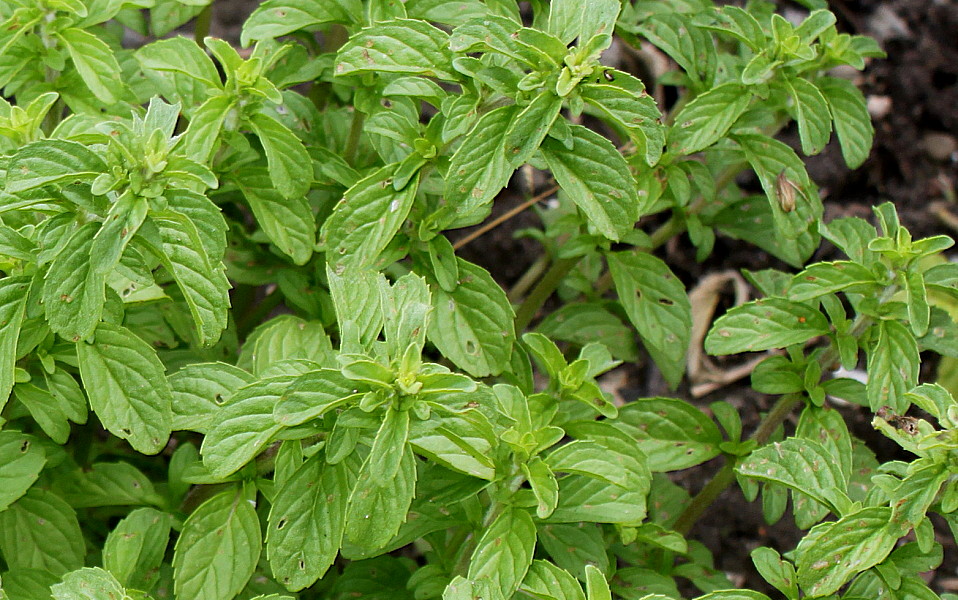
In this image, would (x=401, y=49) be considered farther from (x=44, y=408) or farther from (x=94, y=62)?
(x=44, y=408)

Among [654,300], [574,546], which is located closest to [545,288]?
[654,300]

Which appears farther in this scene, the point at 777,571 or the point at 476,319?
the point at 476,319

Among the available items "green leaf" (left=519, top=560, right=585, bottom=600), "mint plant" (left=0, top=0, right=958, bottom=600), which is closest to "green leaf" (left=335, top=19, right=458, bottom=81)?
"mint plant" (left=0, top=0, right=958, bottom=600)

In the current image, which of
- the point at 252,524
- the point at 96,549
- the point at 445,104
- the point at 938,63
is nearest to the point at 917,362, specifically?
the point at 445,104

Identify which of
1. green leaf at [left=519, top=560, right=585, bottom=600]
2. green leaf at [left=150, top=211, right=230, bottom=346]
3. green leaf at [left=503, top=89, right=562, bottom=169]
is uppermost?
green leaf at [left=503, top=89, right=562, bottom=169]

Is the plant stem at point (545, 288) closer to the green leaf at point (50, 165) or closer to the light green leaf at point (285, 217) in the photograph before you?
the light green leaf at point (285, 217)

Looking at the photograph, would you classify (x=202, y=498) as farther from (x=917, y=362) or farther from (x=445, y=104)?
(x=917, y=362)

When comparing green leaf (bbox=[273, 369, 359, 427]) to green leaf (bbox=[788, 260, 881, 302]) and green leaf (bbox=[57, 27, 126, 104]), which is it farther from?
green leaf (bbox=[788, 260, 881, 302])
